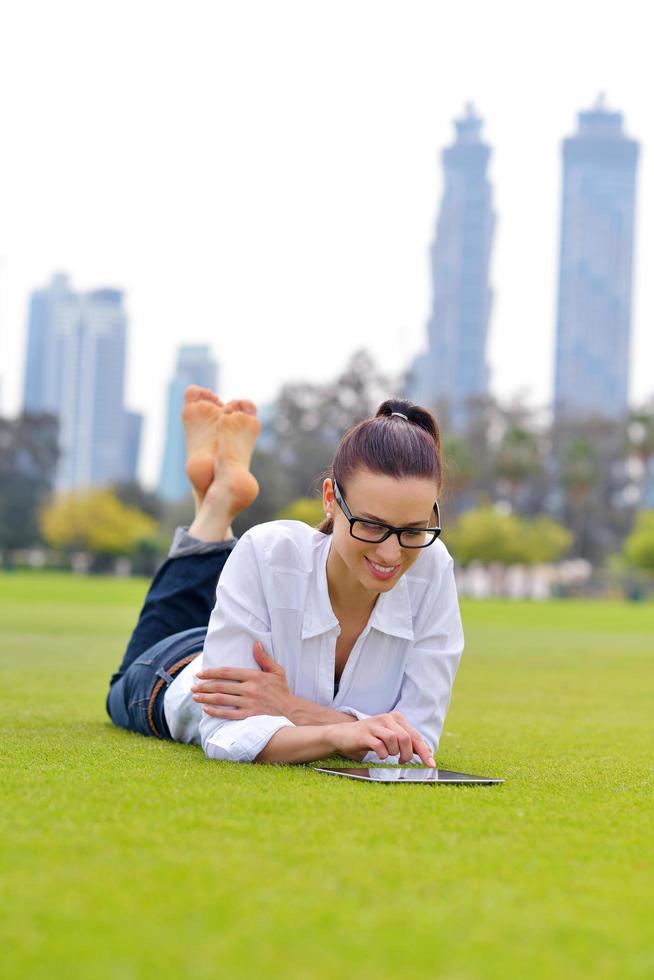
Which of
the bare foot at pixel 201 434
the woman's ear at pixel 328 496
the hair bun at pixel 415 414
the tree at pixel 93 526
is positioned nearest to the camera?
the woman's ear at pixel 328 496

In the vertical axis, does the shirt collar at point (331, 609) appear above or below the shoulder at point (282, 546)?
below

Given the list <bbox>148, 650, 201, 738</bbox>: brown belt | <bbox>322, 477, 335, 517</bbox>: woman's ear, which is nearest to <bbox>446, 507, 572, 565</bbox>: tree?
<bbox>148, 650, 201, 738</bbox>: brown belt

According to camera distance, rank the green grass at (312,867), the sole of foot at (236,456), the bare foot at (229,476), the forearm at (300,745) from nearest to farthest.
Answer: the green grass at (312,867) < the forearm at (300,745) < the bare foot at (229,476) < the sole of foot at (236,456)

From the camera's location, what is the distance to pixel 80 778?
3.34m

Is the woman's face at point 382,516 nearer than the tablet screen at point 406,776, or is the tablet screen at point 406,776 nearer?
the tablet screen at point 406,776

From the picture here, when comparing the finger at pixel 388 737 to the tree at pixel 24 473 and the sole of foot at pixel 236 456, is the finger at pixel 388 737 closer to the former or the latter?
the sole of foot at pixel 236 456

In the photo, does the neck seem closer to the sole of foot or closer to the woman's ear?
the woman's ear

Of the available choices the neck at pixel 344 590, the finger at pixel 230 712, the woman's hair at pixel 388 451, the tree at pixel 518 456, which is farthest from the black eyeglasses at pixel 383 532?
the tree at pixel 518 456

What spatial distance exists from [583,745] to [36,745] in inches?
87.6

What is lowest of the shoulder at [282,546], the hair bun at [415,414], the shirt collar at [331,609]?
the shirt collar at [331,609]

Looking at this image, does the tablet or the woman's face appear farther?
the woman's face

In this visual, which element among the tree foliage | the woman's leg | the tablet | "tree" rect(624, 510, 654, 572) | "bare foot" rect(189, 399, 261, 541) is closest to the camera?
the tablet

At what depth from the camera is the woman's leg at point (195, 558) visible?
486cm

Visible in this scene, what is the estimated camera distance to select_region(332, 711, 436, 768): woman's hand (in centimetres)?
361
